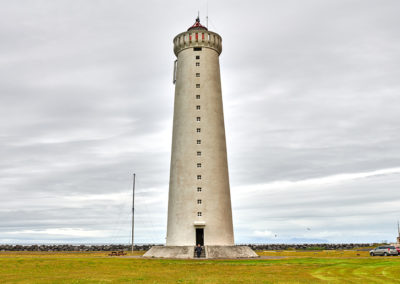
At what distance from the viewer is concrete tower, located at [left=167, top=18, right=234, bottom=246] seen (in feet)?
148

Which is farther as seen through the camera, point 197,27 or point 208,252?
point 197,27

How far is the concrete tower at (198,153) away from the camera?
45.2 m

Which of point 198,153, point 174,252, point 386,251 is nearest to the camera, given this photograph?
point 174,252

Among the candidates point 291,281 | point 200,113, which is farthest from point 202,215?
point 291,281

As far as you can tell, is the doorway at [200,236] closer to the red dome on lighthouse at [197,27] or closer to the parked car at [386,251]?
the parked car at [386,251]

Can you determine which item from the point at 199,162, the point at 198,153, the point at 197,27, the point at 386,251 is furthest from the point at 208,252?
the point at 197,27

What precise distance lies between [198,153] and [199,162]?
1062 millimetres

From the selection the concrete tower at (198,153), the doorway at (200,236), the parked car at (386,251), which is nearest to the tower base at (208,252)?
the concrete tower at (198,153)

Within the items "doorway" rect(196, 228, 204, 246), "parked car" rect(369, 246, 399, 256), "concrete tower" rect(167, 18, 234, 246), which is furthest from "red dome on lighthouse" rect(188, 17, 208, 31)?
"parked car" rect(369, 246, 399, 256)

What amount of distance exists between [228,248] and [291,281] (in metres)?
23.9

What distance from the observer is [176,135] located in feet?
159

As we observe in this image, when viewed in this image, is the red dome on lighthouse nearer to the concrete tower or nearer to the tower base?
the concrete tower

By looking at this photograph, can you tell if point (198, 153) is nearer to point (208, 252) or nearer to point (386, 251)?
point (208, 252)

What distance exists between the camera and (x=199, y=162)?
4619cm
